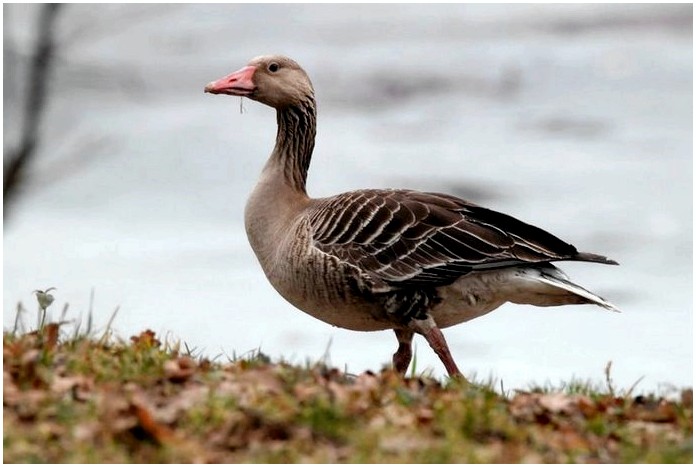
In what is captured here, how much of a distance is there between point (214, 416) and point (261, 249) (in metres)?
3.62

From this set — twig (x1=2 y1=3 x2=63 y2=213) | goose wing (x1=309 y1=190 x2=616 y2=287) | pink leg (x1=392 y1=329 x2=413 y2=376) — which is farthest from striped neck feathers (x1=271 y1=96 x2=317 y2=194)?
twig (x1=2 y1=3 x2=63 y2=213)

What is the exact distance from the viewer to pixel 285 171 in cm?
1100

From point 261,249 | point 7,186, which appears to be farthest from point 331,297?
point 7,186

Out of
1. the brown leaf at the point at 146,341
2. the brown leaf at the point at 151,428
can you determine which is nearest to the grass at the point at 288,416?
the brown leaf at the point at 151,428

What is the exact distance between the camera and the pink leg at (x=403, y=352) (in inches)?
394

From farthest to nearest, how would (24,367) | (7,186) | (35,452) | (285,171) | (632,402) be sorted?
(7,186), (285,171), (632,402), (24,367), (35,452)

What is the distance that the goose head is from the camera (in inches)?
429

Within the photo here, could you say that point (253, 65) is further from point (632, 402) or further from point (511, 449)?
point (511, 449)

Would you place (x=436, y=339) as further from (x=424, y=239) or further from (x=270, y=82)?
(x=270, y=82)

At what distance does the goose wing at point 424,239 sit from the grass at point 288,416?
148 cm

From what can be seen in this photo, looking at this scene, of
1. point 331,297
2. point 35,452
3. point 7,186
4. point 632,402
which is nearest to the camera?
point 35,452

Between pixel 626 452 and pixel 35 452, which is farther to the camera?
pixel 626 452

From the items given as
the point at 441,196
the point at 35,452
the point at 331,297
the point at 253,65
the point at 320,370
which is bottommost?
the point at 35,452

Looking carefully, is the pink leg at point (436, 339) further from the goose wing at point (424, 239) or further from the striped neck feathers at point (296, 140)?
the striped neck feathers at point (296, 140)
